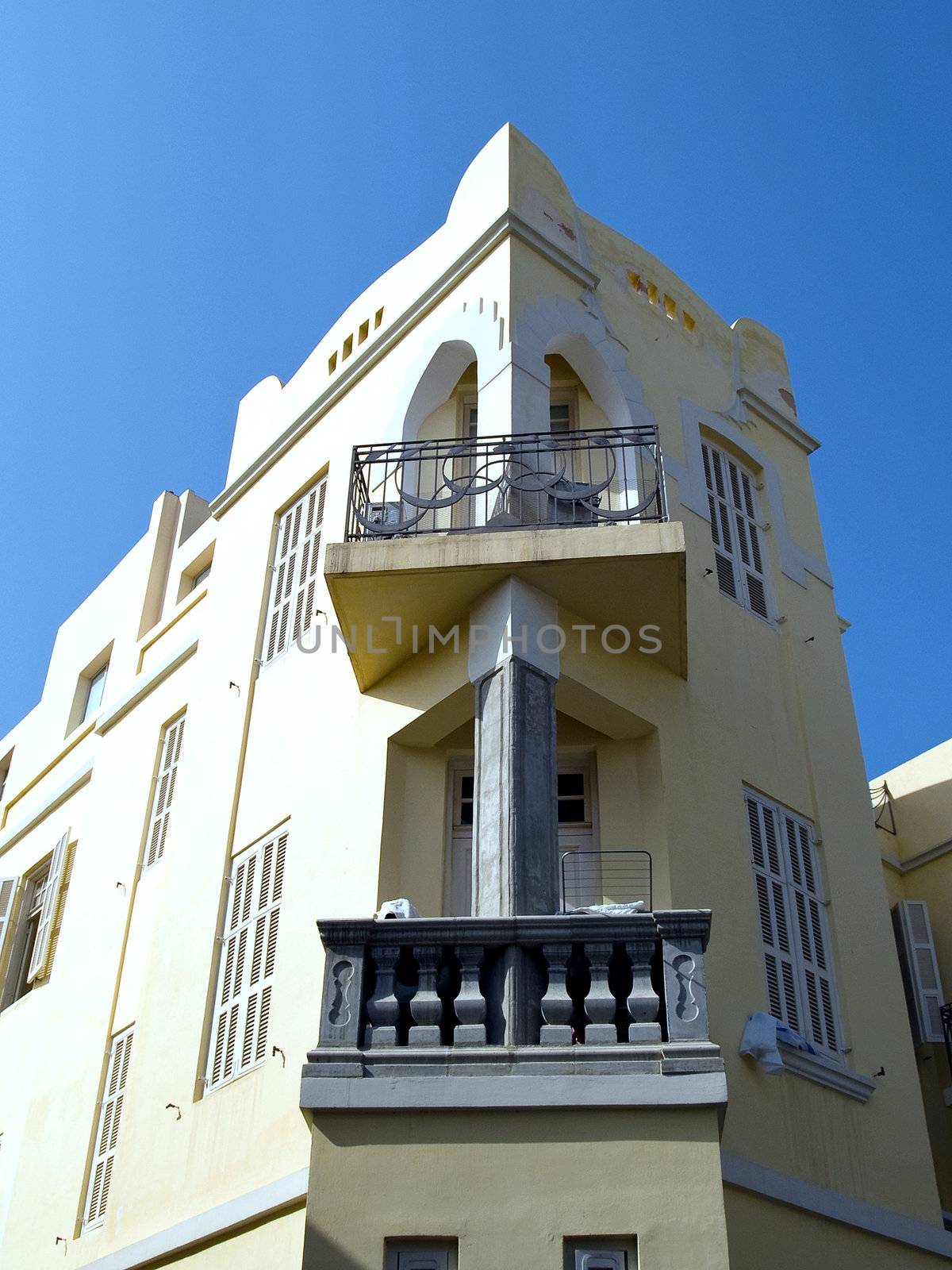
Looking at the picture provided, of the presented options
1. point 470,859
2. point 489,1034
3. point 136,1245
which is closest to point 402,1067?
point 489,1034

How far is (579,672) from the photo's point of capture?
11.3 m

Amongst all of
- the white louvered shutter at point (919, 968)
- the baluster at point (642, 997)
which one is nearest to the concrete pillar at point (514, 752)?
the baluster at point (642, 997)

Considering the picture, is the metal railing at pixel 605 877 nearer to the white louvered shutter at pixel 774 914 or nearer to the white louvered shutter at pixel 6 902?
the white louvered shutter at pixel 774 914

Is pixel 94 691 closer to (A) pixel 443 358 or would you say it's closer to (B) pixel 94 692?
(B) pixel 94 692

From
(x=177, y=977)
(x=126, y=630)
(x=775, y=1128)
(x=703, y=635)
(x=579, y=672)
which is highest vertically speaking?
(x=126, y=630)

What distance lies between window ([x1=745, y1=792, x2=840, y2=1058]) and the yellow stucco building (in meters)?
0.03

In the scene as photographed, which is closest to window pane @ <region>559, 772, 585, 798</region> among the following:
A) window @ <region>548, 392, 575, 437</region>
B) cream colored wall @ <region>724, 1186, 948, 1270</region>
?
cream colored wall @ <region>724, 1186, 948, 1270</region>

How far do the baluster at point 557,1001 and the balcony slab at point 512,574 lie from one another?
125 inches

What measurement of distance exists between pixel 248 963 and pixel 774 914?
4.01 meters

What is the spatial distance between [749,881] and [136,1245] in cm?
518

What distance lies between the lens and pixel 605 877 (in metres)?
11.1

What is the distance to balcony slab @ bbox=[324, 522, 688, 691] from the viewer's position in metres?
11.0

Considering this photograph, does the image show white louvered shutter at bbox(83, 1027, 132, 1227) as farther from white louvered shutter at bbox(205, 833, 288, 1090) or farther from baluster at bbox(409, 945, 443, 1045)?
baluster at bbox(409, 945, 443, 1045)

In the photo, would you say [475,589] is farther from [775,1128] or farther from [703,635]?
[775,1128]
